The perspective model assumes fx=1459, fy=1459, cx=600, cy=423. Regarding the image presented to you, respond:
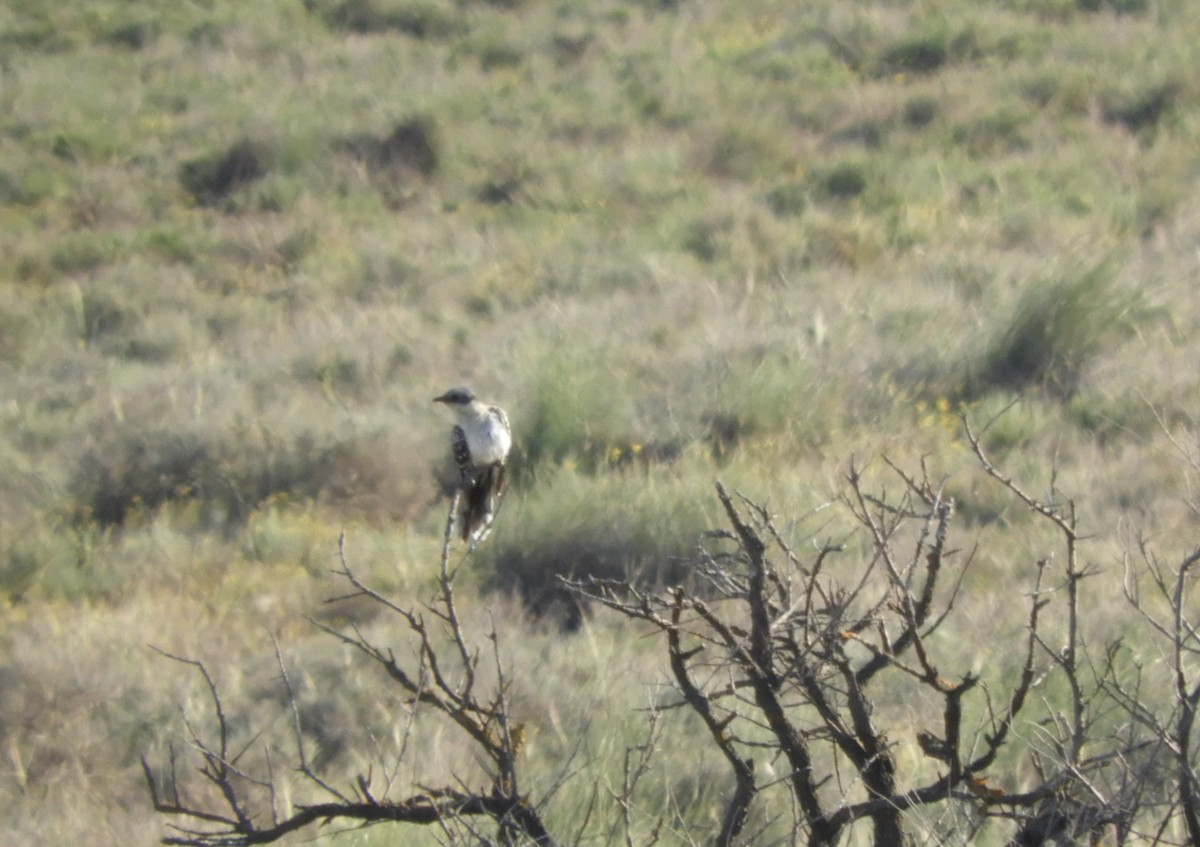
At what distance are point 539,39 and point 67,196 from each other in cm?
776

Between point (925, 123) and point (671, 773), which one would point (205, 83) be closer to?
point (925, 123)

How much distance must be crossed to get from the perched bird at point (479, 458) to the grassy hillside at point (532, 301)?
66 centimetres

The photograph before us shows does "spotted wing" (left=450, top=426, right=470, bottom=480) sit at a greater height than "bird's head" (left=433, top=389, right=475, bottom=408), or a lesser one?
lesser

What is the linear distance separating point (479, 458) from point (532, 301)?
703 centimetres

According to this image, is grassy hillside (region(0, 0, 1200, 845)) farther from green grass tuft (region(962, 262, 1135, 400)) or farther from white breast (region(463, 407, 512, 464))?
white breast (region(463, 407, 512, 464))

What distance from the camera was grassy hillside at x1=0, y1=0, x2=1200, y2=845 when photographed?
6781 mm

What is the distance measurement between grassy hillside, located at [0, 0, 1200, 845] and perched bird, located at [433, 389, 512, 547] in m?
0.66

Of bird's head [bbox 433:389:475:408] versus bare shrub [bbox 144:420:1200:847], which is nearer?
bare shrub [bbox 144:420:1200:847]

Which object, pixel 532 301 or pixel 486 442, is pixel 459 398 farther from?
pixel 532 301

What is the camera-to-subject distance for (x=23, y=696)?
19.2 ft

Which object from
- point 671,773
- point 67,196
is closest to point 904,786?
point 671,773

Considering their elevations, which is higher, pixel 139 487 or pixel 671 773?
pixel 671 773

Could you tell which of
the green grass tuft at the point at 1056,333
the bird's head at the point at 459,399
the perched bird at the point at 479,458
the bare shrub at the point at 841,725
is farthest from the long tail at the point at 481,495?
the green grass tuft at the point at 1056,333

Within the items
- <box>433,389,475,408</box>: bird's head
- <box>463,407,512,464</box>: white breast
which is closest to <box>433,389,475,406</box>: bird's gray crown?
<box>433,389,475,408</box>: bird's head
